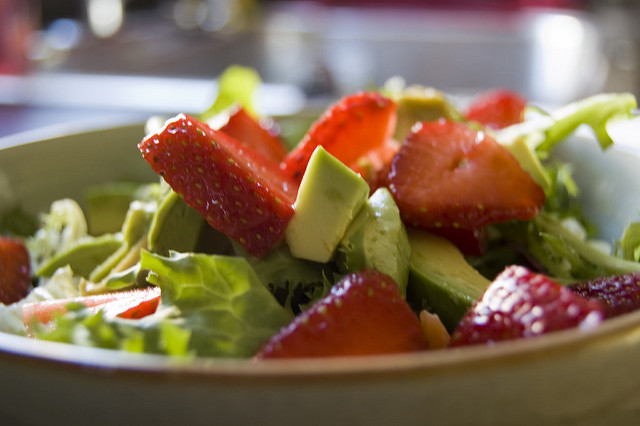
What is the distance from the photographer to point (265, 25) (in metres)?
3.67

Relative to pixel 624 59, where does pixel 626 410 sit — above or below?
above

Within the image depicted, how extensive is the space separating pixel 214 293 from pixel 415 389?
210 millimetres

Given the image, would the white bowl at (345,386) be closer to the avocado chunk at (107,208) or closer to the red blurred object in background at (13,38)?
the avocado chunk at (107,208)

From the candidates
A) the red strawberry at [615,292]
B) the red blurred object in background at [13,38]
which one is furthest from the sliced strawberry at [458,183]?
the red blurred object in background at [13,38]

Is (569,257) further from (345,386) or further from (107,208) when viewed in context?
(107,208)

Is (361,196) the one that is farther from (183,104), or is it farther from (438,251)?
(183,104)

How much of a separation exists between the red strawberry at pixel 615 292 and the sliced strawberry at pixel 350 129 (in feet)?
0.92

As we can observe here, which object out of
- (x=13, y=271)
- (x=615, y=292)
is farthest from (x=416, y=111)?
(x=13, y=271)

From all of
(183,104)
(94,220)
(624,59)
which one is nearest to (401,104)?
(94,220)

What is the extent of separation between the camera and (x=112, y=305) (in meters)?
0.55

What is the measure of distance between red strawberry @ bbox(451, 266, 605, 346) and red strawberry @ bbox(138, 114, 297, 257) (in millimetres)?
Result: 177

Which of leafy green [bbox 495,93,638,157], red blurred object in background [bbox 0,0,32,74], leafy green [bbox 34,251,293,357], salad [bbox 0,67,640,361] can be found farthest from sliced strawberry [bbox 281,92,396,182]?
red blurred object in background [bbox 0,0,32,74]

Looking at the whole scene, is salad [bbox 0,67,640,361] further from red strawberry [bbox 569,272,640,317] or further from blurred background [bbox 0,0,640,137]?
blurred background [bbox 0,0,640,137]

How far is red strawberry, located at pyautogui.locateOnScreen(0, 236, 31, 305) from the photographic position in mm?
728
